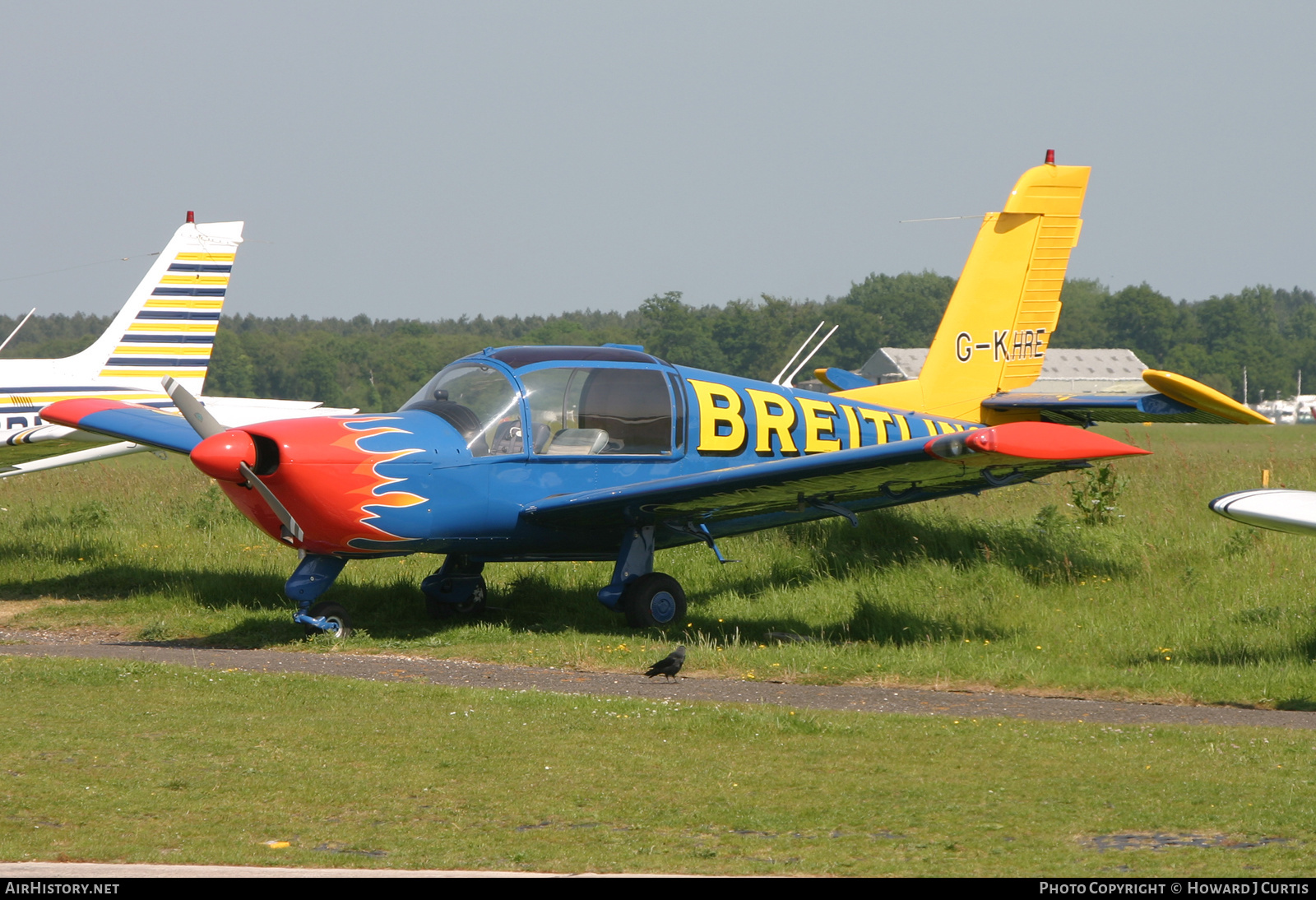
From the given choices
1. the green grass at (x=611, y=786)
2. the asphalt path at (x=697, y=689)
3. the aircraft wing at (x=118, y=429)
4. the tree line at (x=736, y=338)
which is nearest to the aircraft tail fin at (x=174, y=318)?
the aircraft wing at (x=118, y=429)

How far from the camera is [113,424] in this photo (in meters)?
13.1

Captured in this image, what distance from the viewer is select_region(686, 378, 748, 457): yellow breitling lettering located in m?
11.6

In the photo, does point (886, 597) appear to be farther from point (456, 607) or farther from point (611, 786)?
point (611, 786)

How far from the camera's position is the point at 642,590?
11.1 meters

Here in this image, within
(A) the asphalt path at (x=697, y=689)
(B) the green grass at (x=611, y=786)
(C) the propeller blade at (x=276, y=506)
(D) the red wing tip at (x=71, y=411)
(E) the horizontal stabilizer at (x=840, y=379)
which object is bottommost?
(A) the asphalt path at (x=697, y=689)

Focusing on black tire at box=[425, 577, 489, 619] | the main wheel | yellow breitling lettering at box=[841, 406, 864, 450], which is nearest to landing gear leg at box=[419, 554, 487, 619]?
black tire at box=[425, 577, 489, 619]

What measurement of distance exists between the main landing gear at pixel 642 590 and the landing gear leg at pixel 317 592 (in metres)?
2.19

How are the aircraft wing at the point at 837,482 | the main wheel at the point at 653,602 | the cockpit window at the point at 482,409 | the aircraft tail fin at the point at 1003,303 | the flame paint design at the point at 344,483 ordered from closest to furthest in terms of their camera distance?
the aircraft wing at the point at 837,482 → the flame paint design at the point at 344,483 → the cockpit window at the point at 482,409 → the main wheel at the point at 653,602 → the aircraft tail fin at the point at 1003,303

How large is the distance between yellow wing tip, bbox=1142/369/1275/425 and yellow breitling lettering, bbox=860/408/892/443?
305cm

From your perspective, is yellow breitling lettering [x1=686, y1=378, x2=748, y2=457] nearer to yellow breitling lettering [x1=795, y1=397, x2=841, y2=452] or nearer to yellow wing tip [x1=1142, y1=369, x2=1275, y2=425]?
yellow breitling lettering [x1=795, y1=397, x2=841, y2=452]

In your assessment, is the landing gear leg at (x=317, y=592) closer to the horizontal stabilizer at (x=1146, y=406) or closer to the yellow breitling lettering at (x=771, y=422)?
the yellow breitling lettering at (x=771, y=422)

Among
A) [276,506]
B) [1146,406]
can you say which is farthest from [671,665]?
[1146,406]

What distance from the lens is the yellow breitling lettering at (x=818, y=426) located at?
480 inches
